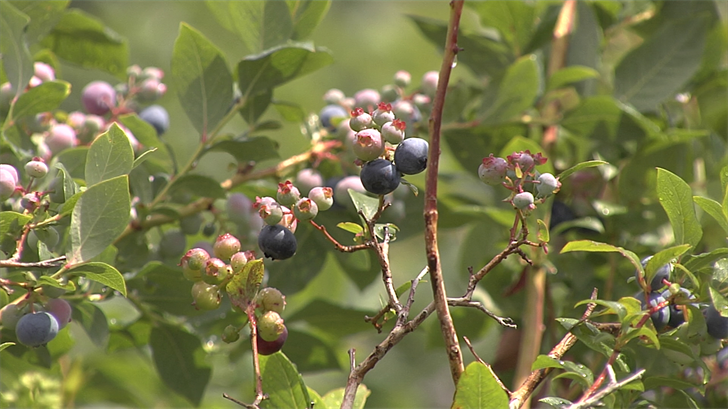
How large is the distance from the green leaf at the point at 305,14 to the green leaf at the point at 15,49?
0.34m

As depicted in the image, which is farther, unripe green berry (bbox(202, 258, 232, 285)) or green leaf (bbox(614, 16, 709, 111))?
green leaf (bbox(614, 16, 709, 111))

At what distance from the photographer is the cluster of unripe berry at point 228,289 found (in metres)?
0.71

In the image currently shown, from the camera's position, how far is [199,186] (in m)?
0.97

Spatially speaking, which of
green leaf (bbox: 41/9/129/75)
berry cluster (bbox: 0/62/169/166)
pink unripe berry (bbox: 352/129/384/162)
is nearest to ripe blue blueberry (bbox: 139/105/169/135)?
berry cluster (bbox: 0/62/169/166)

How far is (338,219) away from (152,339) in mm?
299

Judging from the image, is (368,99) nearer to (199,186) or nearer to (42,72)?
(199,186)

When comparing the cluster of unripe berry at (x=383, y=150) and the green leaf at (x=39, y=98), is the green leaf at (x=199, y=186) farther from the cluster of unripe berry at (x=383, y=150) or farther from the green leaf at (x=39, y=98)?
the cluster of unripe berry at (x=383, y=150)

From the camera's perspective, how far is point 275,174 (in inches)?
42.6

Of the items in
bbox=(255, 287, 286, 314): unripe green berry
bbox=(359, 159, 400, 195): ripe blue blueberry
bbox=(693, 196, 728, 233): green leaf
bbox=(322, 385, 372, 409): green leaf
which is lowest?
bbox=(322, 385, 372, 409): green leaf

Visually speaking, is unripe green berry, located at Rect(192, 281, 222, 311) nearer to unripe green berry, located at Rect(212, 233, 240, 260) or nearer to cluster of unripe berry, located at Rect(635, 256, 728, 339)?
unripe green berry, located at Rect(212, 233, 240, 260)

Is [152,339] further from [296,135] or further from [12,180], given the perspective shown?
[296,135]

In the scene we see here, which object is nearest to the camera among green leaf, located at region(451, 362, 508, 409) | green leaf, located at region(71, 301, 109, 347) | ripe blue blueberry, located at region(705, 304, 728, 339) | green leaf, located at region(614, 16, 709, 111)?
green leaf, located at region(451, 362, 508, 409)

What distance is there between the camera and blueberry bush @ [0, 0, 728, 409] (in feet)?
2.31

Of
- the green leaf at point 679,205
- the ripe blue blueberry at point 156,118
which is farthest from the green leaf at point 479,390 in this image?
the ripe blue blueberry at point 156,118
